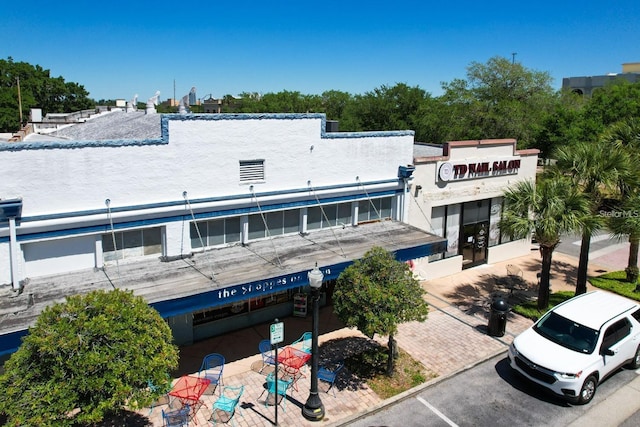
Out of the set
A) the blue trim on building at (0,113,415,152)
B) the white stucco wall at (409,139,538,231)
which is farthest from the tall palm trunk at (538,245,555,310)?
the blue trim on building at (0,113,415,152)

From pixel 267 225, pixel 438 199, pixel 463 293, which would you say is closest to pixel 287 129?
pixel 267 225

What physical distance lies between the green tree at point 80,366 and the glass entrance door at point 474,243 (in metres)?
16.0

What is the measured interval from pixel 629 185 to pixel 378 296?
11561 millimetres

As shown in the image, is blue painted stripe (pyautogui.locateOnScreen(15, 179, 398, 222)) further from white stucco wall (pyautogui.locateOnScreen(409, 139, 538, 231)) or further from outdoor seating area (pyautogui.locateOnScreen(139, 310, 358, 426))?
outdoor seating area (pyautogui.locateOnScreen(139, 310, 358, 426))

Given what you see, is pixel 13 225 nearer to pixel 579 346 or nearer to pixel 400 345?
pixel 400 345

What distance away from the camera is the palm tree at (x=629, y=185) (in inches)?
682

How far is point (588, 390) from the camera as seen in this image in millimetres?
12336

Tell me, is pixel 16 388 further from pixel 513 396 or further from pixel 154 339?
pixel 513 396

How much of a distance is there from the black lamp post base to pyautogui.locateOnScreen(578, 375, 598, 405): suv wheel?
642 centimetres

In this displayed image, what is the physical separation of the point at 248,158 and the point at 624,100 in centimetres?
4574

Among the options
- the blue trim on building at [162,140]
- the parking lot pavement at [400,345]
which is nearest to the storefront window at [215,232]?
the blue trim on building at [162,140]

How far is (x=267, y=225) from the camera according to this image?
16.1m

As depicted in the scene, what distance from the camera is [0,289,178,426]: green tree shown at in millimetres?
8008

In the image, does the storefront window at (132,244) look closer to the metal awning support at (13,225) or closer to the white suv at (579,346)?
the metal awning support at (13,225)
